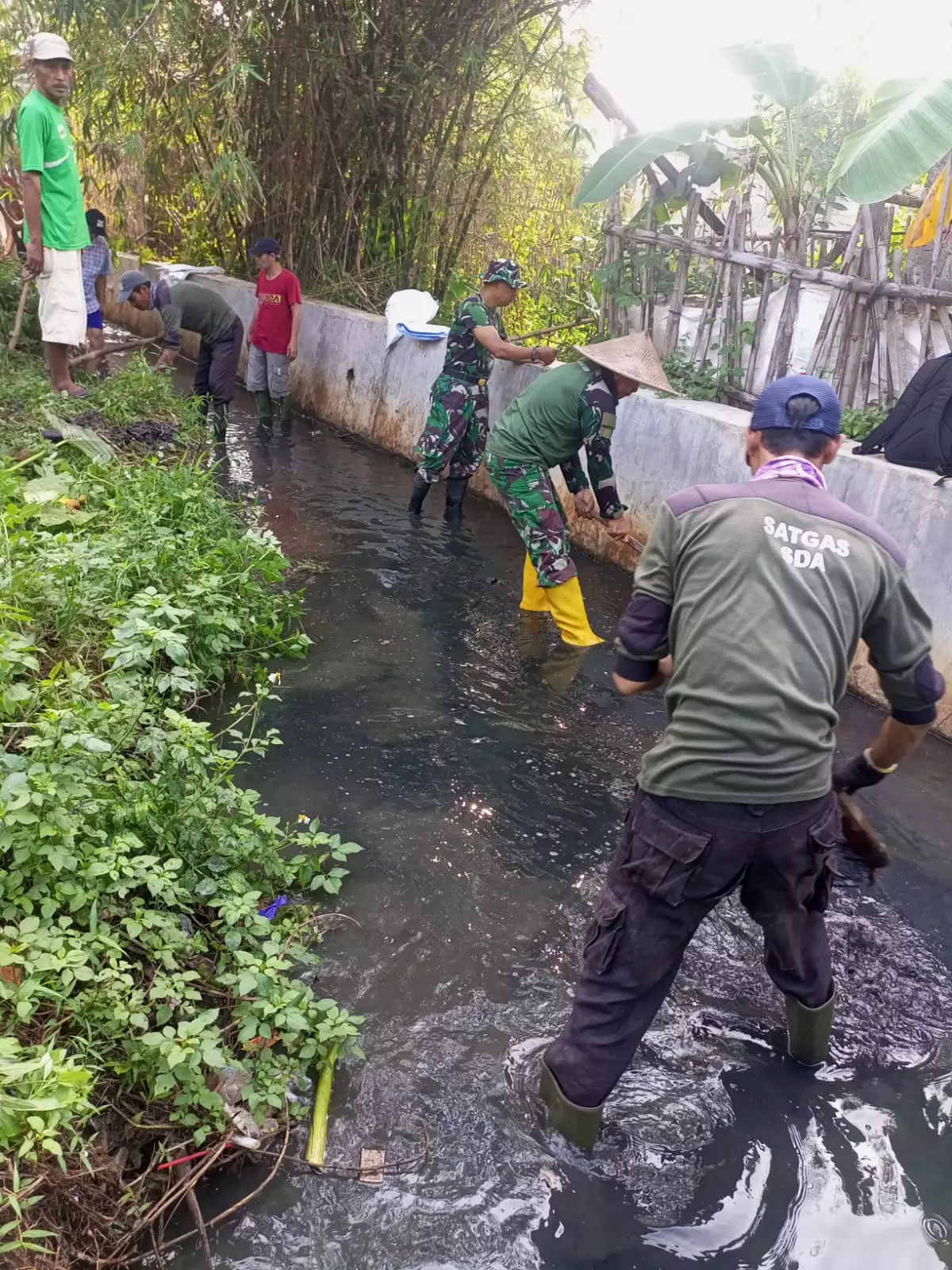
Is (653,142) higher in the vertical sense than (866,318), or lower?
higher

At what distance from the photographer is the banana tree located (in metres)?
5.80

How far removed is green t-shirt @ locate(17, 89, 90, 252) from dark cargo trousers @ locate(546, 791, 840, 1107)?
18.5 ft

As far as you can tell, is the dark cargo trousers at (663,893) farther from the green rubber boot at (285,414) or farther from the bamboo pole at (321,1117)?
the green rubber boot at (285,414)

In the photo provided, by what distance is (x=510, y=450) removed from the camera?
5410 millimetres

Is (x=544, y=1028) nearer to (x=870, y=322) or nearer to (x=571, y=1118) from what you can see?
(x=571, y=1118)

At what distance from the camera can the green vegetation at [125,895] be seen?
2.10 metres

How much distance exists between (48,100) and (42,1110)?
6095mm

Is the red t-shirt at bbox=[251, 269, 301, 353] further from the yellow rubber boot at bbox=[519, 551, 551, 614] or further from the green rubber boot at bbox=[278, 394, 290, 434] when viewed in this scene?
the yellow rubber boot at bbox=[519, 551, 551, 614]

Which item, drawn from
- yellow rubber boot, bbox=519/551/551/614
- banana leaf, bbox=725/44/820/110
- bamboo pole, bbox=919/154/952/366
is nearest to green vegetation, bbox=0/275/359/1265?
yellow rubber boot, bbox=519/551/551/614

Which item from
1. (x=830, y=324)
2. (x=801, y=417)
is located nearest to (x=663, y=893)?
(x=801, y=417)

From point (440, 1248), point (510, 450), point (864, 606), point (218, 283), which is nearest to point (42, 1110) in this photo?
point (440, 1248)

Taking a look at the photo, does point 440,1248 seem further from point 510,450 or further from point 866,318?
point 866,318

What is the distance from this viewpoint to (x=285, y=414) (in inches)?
364

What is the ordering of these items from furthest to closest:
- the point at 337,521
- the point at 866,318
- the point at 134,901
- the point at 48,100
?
the point at 337,521, the point at 48,100, the point at 866,318, the point at 134,901
